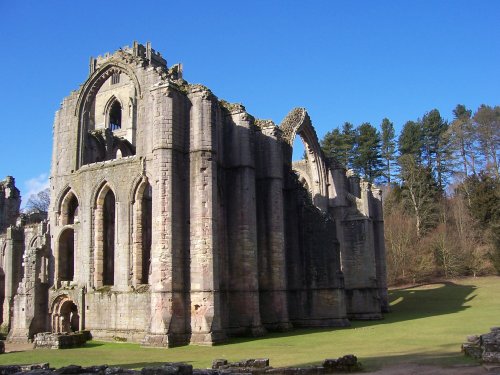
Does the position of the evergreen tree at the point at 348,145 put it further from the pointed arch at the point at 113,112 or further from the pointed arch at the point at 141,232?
the pointed arch at the point at 141,232

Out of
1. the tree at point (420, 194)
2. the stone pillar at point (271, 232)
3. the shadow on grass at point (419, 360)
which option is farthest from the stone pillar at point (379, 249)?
the shadow on grass at point (419, 360)

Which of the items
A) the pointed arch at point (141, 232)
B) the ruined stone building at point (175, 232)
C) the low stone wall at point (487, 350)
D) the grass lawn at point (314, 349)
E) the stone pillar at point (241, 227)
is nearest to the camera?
the low stone wall at point (487, 350)

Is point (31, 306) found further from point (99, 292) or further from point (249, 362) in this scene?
point (249, 362)

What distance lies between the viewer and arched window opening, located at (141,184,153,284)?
59.8ft

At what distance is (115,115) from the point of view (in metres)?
39.3

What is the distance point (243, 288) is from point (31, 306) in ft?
26.0

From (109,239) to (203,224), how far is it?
4.86 metres

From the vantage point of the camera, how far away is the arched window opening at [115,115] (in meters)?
38.7

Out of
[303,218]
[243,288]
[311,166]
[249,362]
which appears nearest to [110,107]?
[311,166]

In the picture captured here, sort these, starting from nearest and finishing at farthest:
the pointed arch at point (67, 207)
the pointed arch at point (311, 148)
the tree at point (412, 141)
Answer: the pointed arch at point (67, 207) → the pointed arch at point (311, 148) → the tree at point (412, 141)

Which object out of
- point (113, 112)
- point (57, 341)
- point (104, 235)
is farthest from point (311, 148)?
point (113, 112)

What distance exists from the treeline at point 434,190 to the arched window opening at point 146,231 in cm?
2697

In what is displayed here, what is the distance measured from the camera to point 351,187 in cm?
3042

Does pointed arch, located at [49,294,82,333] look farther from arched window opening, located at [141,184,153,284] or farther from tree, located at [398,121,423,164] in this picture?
tree, located at [398,121,423,164]
